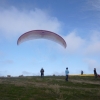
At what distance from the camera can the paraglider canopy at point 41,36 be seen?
26.0m

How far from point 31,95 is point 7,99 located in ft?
7.55

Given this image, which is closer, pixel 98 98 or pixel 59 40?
pixel 98 98

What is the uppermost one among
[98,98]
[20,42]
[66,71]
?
[20,42]

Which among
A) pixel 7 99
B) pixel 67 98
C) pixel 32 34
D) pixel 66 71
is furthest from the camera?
pixel 66 71

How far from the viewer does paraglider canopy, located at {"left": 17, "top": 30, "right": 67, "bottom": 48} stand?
1025 inches

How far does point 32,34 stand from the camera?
26.4 meters

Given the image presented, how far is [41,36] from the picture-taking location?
27.3 meters

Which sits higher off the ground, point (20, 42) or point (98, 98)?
point (20, 42)

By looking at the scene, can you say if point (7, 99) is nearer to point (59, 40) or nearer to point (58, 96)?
point (58, 96)

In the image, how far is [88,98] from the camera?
→ 55.9ft

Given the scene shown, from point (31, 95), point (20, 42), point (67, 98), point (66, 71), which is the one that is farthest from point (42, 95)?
point (66, 71)

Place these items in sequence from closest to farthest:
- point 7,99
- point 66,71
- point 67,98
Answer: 1. point 7,99
2. point 67,98
3. point 66,71

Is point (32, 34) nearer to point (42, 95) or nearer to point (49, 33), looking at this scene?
point (49, 33)

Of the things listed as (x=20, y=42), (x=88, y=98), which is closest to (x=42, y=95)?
Result: (x=88, y=98)
